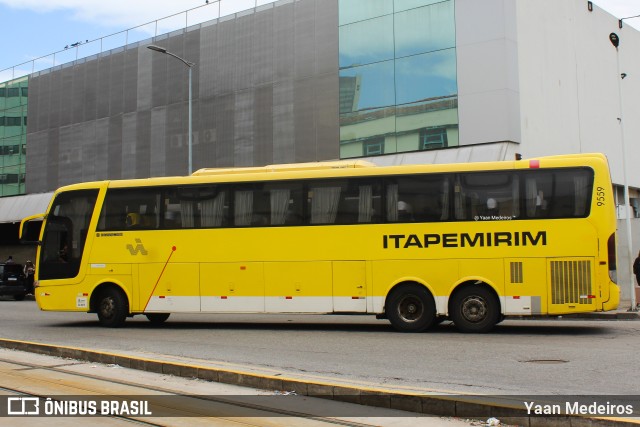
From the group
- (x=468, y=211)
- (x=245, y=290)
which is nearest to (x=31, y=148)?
(x=245, y=290)

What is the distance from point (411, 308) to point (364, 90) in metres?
18.1

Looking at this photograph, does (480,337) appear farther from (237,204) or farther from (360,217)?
(237,204)

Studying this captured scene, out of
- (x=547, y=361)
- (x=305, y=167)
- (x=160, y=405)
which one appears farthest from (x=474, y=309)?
(x=160, y=405)

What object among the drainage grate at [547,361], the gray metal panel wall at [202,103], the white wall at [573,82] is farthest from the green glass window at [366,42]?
the drainage grate at [547,361]

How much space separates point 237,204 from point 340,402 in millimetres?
8637

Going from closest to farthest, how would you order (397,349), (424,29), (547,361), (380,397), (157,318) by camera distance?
(380,397) → (547,361) → (397,349) → (157,318) → (424,29)

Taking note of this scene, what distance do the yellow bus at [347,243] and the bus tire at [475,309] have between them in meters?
0.02

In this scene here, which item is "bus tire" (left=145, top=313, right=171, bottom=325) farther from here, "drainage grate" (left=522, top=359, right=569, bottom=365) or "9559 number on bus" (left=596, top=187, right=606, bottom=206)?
"9559 number on bus" (left=596, top=187, right=606, bottom=206)

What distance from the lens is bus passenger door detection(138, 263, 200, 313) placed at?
644 inches

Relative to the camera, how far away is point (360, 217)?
15.2 m

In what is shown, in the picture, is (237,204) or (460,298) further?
(237,204)

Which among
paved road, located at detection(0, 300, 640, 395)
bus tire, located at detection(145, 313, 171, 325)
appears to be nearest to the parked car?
paved road, located at detection(0, 300, 640, 395)

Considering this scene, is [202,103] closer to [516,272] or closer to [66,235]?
[66,235]

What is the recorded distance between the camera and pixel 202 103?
3719 centimetres
